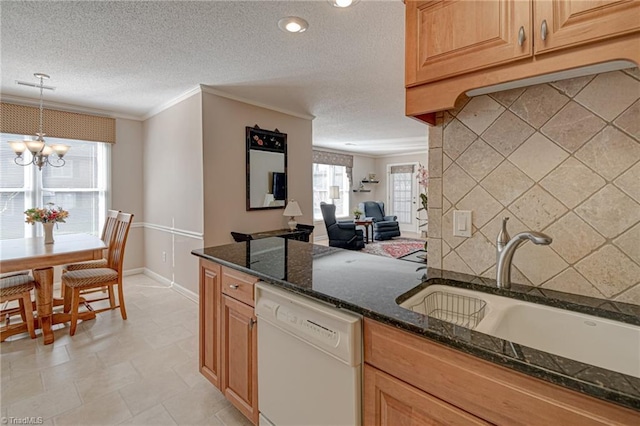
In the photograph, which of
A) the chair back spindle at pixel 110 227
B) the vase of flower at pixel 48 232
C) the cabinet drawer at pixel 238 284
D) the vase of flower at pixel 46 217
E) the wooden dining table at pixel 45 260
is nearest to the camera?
the cabinet drawer at pixel 238 284

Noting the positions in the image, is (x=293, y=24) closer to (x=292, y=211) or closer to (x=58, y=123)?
(x=292, y=211)

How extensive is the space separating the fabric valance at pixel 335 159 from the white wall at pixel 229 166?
3.31 metres

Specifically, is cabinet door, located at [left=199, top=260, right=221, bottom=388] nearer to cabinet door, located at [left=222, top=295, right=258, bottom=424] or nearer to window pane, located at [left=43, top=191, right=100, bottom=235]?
cabinet door, located at [left=222, top=295, right=258, bottom=424]

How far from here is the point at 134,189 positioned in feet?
15.7

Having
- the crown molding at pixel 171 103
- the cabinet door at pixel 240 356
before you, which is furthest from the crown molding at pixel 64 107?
the cabinet door at pixel 240 356

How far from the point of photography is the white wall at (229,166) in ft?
11.6

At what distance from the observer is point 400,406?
3.10 ft

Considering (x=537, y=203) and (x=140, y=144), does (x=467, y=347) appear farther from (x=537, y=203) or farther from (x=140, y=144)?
(x=140, y=144)

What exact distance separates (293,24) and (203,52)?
0.94 metres

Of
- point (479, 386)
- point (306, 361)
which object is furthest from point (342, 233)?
point (479, 386)

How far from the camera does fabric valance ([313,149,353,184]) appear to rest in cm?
780

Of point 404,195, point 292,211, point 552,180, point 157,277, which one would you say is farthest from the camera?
point 404,195

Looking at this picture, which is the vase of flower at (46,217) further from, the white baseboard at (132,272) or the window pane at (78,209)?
the white baseboard at (132,272)

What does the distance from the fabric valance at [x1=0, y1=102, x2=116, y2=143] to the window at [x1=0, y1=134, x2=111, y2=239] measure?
162 millimetres
